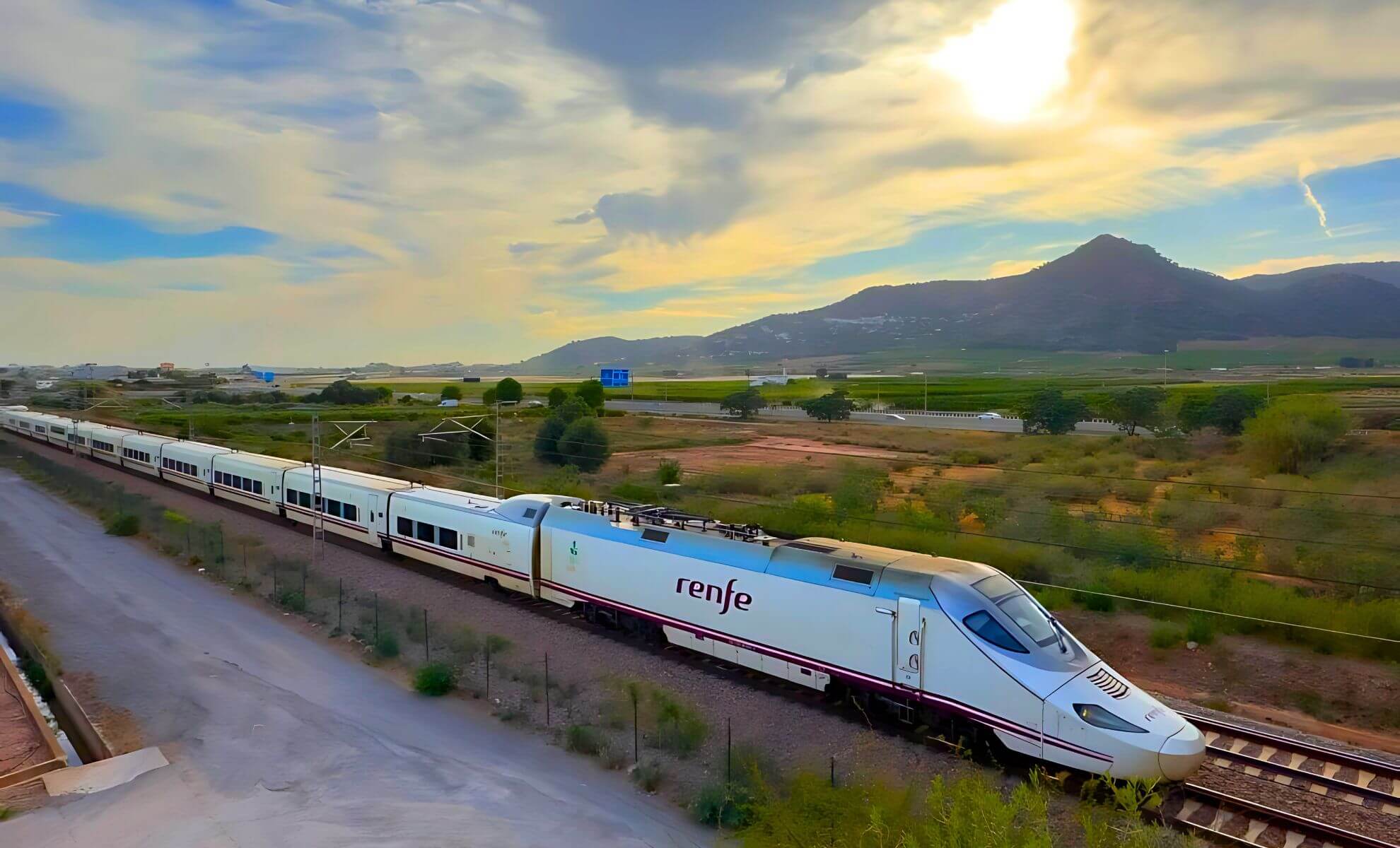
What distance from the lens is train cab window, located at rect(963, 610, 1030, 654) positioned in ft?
36.9

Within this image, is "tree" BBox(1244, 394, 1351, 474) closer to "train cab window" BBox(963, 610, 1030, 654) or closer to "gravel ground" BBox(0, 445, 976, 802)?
"train cab window" BBox(963, 610, 1030, 654)

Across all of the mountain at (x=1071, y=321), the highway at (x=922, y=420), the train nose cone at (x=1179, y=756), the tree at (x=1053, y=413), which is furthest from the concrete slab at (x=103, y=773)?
the mountain at (x=1071, y=321)

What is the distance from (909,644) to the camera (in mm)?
12195

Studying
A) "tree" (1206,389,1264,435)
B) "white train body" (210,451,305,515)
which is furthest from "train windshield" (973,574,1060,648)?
"tree" (1206,389,1264,435)

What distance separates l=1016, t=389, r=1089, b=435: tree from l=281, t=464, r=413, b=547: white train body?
3980 cm

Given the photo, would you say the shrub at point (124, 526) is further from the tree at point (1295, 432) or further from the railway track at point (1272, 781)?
the tree at point (1295, 432)

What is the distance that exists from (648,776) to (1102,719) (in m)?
6.84

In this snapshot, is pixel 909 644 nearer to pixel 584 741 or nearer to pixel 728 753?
pixel 728 753

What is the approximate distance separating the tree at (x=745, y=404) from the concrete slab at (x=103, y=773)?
46497 mm

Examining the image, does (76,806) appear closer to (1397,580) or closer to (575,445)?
(1397,580)

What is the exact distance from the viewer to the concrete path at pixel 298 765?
11141mm

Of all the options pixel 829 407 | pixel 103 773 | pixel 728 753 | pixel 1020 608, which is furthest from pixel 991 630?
pixel 829 407

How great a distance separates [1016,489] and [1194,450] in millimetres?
16667

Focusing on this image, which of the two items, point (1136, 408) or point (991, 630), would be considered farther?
point (1136, 408)
